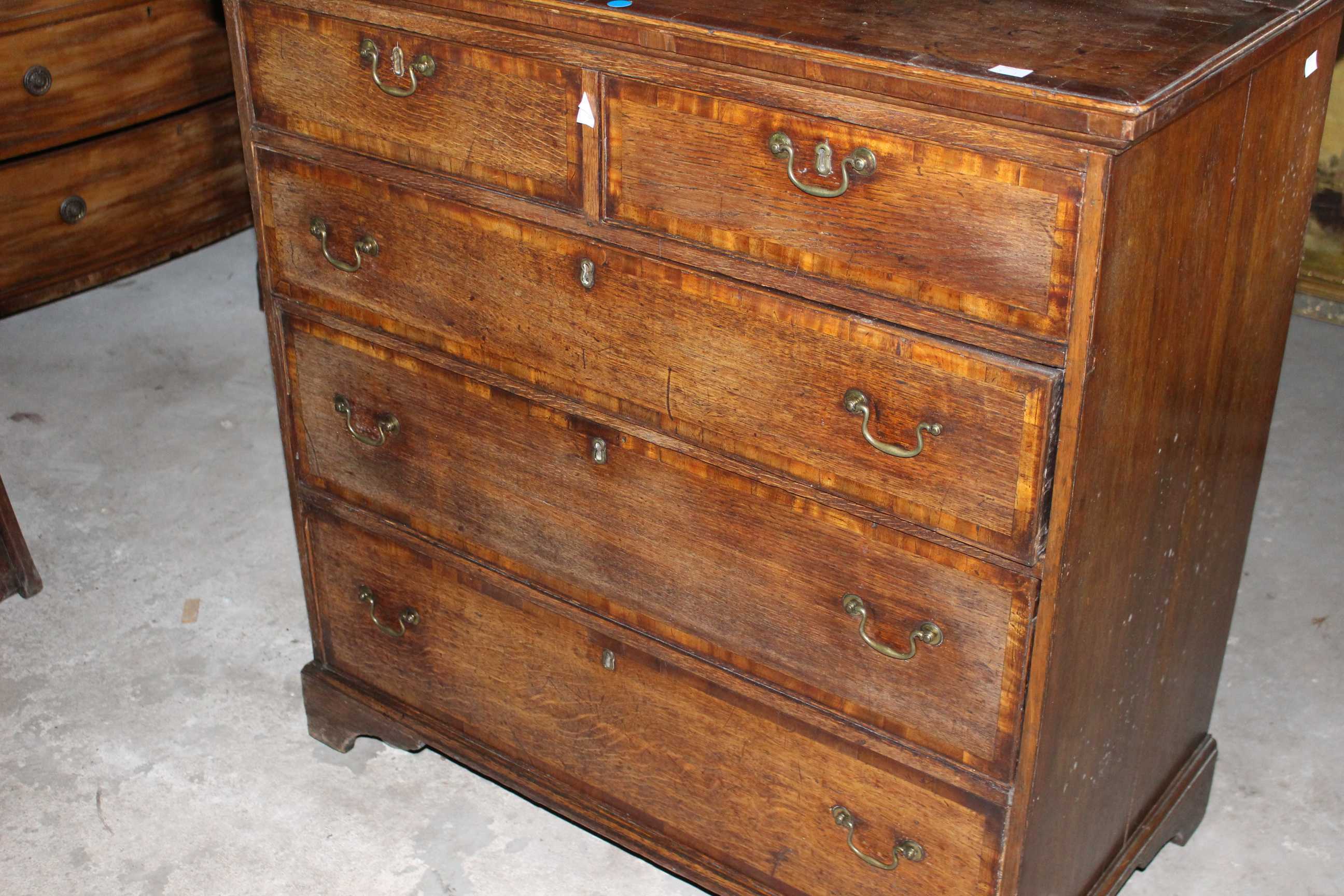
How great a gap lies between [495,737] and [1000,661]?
891 millimetres

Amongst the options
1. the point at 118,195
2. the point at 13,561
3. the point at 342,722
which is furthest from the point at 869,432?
the point at 118,195

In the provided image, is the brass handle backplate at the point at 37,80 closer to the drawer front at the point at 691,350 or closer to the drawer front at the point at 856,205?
the drawer front at the point at 691,350

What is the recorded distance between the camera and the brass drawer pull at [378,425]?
2.08 metres

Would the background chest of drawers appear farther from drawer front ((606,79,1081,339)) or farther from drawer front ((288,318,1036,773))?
drawer front ((606,79,1081,339))

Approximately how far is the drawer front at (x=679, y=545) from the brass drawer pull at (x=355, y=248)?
0.12 meters

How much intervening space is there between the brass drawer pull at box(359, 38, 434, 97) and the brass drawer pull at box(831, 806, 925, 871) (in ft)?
3.26

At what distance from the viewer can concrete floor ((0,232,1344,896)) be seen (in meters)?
2.21

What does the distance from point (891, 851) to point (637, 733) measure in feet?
1.25

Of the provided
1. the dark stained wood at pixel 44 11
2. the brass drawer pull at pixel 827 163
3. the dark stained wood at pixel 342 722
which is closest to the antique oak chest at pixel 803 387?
the brass drawer pull at pixel 827 163

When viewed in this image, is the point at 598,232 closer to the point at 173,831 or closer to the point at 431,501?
the point at 431,501

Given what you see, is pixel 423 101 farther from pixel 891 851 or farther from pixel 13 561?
pixel 13 561

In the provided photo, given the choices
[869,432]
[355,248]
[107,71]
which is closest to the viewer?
[869,432]

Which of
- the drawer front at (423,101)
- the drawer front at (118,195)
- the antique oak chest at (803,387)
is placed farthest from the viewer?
the drawer front at (118,195)

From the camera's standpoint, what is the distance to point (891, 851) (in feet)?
5.98
